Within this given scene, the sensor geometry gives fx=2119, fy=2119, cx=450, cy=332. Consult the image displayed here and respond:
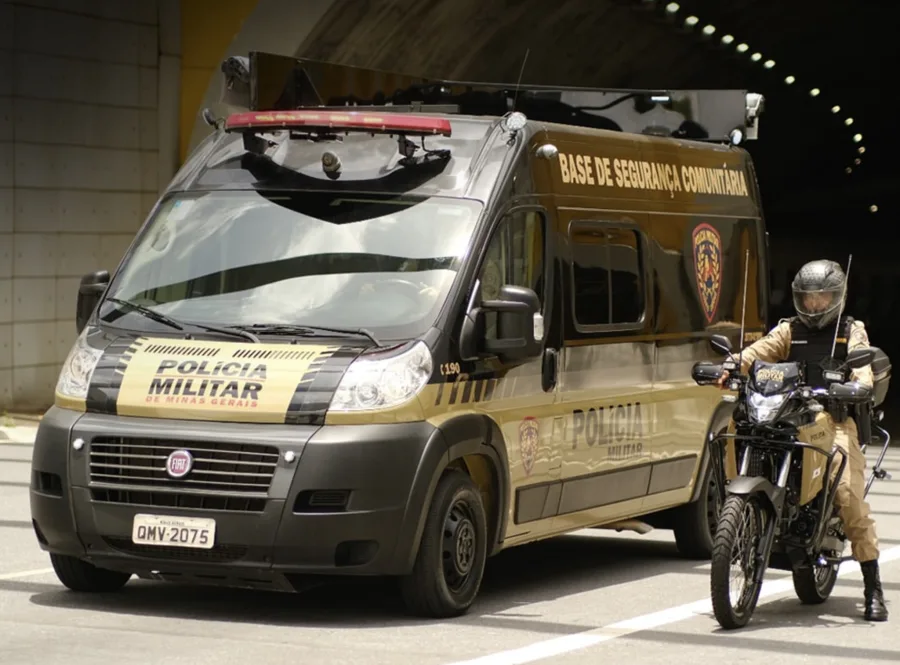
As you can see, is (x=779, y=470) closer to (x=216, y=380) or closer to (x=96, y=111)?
(x=216, y=380)

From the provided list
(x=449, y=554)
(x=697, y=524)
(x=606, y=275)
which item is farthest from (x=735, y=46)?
(x=449, y=554)

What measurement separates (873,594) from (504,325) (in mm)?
2105

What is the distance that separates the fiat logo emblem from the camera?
29.3ft

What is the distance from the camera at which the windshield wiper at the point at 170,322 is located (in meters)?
9.34

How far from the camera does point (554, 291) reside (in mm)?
10414

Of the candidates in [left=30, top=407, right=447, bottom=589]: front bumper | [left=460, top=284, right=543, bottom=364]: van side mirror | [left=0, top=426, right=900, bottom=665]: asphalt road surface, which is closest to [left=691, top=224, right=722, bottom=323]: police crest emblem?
[left=0, top=426, right=900, bottom=665]: asphalt road surface

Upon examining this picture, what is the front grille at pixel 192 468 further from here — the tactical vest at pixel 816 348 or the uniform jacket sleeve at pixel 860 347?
the uniform jacket sleeve at pixel 860 347

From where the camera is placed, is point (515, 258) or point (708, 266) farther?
point (708, 266)

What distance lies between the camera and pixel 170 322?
31.4ft

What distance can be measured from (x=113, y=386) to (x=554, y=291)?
7.70ft

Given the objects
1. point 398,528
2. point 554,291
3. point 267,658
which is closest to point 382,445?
point 398,528

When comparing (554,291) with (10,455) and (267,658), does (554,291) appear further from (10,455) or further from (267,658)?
(10,455)

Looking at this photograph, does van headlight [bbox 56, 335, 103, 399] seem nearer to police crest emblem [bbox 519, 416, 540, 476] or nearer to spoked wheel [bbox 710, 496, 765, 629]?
police crest emblem [bbox 519, 416, 540, 476]

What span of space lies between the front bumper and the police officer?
6.24 ft
